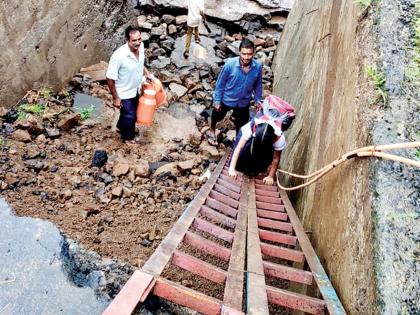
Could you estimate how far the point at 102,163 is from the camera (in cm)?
511

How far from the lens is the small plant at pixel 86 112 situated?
601cm

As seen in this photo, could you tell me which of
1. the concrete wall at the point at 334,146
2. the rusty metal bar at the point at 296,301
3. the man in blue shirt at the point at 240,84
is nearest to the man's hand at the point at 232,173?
the concrete wall at the point at 334,146

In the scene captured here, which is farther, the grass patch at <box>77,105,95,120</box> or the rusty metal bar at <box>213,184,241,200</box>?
the grass patch at <box>77,105,95,120</box>

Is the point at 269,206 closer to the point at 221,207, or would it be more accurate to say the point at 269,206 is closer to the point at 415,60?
the point at 221,207

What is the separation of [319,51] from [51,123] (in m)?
3.55

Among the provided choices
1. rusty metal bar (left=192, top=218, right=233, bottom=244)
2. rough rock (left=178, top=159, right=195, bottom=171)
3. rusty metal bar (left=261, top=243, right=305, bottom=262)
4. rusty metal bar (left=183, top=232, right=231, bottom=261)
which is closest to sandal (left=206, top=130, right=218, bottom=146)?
rough rock (left=178, top=159, right=195, bottom=171)

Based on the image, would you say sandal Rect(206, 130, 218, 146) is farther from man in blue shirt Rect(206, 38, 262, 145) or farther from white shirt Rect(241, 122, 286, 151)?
white shirt Rect(241, 122, 286, 151)

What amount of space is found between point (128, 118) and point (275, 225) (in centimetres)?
292

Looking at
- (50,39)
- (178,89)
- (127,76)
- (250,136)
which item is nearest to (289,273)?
(250,136)

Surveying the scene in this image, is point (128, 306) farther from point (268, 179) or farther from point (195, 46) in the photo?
point (195, 46)

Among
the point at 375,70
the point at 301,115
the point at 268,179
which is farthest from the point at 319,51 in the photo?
the point at 375,70

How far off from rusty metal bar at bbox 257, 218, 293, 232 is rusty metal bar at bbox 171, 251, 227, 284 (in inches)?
43.6

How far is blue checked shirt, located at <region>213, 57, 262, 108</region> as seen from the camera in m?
5.41

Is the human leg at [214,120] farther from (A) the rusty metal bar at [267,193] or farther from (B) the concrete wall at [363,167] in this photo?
(A) the rusty metal bar at [267,193]
